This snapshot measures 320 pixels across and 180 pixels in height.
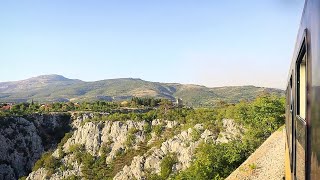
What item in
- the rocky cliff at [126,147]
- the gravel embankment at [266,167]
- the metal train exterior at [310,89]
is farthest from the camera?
the rocky cliff at [126,147]

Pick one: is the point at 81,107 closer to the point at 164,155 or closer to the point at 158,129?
the point at 158,129

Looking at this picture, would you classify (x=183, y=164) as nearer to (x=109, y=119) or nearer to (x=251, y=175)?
(x=109, y=119)

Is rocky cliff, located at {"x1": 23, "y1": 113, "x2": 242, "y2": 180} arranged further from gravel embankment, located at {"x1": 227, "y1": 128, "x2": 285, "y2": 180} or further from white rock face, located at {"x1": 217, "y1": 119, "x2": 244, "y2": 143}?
gravel embankment, located at {"x1": 227, "y1": 128, "x2": 285, "y2": 180}

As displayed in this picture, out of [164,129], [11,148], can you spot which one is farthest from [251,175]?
[11,148]

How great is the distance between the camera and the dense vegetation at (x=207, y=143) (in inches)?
922

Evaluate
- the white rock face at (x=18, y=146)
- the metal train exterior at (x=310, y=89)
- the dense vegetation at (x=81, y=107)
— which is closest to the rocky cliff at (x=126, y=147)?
the white rock face at (x=18, y=146)

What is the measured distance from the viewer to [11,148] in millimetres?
55438

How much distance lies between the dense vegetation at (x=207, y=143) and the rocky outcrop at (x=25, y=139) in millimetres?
4559

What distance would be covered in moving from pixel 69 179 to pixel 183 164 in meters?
15.6

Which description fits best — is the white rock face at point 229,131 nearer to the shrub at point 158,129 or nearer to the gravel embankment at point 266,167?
the shrub at point 158,129

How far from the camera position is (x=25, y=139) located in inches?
2251

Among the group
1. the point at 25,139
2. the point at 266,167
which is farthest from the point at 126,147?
the point at 266,167

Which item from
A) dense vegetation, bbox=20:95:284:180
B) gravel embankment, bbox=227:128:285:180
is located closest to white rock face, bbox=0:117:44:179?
dense vegetation, bbox=20:95:284:180

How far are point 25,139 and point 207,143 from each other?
32714mm
